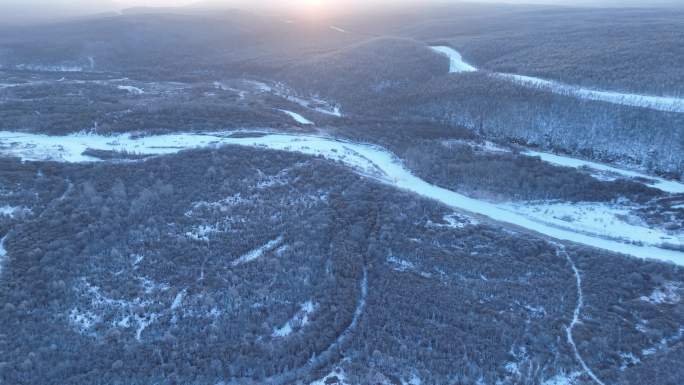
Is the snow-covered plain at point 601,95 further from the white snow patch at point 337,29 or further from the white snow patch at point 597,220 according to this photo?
the white snow patch at point 337,29

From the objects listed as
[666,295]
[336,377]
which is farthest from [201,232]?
[666,295]

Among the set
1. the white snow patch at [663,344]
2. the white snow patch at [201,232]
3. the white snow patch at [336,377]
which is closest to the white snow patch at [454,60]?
the white snow patch at [201,232]

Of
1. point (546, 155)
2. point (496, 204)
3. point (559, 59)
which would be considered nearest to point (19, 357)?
point (496, 204)

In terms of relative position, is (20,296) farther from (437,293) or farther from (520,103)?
(520,103)

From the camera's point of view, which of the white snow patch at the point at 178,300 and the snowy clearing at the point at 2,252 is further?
the snowy clearing at the point at 2,252

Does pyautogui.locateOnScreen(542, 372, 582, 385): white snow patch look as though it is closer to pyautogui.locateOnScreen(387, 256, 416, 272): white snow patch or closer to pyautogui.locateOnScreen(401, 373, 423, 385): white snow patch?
pyautogui.locateOnScreen(401, 373, 423, 385): white snow patch

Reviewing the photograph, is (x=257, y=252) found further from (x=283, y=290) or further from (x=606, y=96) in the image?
(x=606, y=96)
